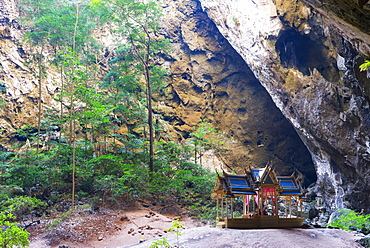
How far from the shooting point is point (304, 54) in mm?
16438

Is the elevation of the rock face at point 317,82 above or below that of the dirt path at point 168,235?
above

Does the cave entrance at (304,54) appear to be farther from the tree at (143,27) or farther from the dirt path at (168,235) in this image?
the dirt path at (168,235)

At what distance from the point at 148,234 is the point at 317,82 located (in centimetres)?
1191

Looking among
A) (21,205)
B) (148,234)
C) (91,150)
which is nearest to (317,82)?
(148,234)

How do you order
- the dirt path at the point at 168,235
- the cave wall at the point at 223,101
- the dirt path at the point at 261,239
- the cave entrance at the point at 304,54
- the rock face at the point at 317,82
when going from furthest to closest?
1. the cave wall at the point at 223,101
2. the cave entrance at the point at 304,54
3. the rock face at the point at 317,82
4. the dirt path at the point at 168,235
5. the dirt path at the point at 261,239

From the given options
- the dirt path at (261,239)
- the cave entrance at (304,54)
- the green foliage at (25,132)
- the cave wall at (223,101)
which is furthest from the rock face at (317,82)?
the green foliage at (25,132)

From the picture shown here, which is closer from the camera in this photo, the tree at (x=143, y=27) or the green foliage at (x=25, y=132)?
the green foliage at (x=25, y=132)

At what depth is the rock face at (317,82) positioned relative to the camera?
42.5 ft

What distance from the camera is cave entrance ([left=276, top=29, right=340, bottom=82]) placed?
49.4 ft

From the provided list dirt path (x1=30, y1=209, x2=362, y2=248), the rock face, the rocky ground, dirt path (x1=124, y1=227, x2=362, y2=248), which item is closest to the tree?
the rocky ground

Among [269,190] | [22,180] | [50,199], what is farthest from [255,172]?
[22,180]

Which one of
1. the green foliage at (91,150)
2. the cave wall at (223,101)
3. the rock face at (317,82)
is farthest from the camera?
the cave wall at (223,101)

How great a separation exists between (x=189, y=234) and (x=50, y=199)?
8437mm

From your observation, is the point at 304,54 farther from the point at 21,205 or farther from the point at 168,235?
the point at 21,205
